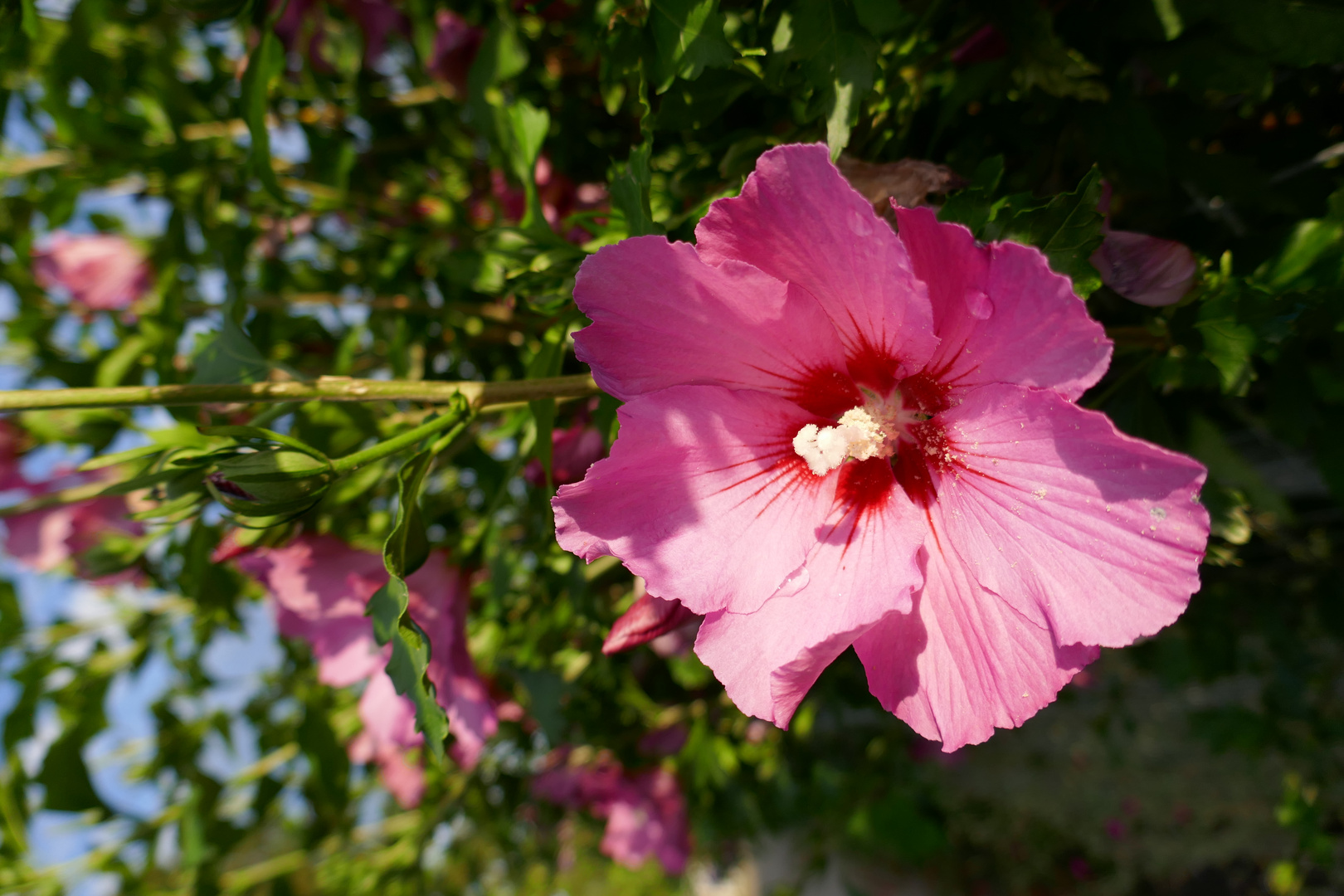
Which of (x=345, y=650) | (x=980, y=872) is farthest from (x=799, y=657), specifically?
(x=980, y=872)

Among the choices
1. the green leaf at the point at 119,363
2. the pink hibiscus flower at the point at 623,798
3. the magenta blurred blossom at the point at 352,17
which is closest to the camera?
the green leaf at the point at 119,363

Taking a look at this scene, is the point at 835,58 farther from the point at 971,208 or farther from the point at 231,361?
the point at 231,361

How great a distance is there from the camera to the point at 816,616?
0.66 m

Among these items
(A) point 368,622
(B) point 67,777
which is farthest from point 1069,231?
(B) point 67,777

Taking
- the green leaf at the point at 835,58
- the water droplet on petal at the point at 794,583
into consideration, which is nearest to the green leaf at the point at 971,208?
the green leaf at the point at 835,58

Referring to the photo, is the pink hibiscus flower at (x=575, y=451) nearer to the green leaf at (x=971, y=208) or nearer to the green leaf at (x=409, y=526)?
the green leaf at (x=409, y=526)

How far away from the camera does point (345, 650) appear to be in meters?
1.32

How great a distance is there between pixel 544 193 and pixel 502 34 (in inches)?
10.5

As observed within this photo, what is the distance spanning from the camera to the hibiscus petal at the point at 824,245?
0.57 meters

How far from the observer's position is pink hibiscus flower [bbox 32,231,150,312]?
2.04m

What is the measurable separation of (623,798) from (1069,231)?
2283 millimetres

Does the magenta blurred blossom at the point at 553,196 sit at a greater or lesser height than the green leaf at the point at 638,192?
lesser

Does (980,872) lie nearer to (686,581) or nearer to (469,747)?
(469,747)

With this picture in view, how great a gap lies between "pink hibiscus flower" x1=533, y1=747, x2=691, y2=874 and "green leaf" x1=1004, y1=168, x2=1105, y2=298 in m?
2.03
